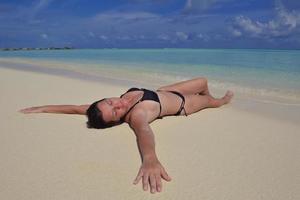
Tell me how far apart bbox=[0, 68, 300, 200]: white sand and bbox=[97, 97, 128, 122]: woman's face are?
15 centimetres

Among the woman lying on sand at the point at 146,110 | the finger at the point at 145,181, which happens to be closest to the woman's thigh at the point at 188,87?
the woman lying on sand at the point at 146,110

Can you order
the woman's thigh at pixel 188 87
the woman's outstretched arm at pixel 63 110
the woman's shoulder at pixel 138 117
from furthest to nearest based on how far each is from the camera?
the woman's thigh at pixel 188 87 → the woman's outstretched arm at pixel 63 110 → the woman's shoulder at pixel 138 117

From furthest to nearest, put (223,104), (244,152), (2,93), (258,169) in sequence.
A: (2,93), (223,104), (244,152), (258,169)

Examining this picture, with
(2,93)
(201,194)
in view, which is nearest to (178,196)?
(201,194)

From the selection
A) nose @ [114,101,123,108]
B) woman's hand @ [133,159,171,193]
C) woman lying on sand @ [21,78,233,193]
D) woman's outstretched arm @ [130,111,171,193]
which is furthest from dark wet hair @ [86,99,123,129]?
woman's hand @ [133,159,171,193]

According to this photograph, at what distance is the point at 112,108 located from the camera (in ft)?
10.5

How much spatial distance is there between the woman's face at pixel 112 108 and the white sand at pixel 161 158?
0.51ft

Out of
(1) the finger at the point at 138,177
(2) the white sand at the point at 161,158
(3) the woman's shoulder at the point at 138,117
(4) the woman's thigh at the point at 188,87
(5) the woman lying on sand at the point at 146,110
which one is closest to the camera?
(2) the white sand at the point at 161,158

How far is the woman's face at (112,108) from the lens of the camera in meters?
3.17

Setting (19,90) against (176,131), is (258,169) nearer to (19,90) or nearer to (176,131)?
(176,131)

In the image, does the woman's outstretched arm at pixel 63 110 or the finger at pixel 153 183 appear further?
the woman's outstretched arm at pixel 63 110

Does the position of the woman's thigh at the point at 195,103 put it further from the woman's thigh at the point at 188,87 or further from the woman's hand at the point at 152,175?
the woman's hand at the point at 152,175

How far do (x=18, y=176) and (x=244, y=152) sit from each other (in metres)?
1.74

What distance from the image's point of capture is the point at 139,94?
3467mm
